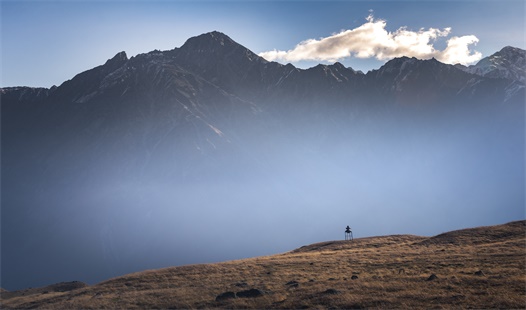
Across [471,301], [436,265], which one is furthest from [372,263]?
[471,301]

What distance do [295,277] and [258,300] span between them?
1113 centimetres

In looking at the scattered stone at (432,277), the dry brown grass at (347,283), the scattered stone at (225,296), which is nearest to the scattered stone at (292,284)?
the dry brown grass at (347,283)

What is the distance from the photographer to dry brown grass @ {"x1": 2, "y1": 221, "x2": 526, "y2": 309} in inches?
1608

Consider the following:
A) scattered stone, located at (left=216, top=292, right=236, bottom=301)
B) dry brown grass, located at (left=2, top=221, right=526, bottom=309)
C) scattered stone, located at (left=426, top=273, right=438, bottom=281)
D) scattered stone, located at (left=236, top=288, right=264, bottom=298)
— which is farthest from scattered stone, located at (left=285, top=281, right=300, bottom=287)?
scattered stone, located at (left=426, top=273, right=438, bottom=281)

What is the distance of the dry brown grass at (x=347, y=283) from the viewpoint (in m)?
40.8

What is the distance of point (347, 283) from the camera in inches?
1880

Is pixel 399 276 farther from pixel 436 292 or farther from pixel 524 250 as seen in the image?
pixel 524 250

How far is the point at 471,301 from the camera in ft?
127

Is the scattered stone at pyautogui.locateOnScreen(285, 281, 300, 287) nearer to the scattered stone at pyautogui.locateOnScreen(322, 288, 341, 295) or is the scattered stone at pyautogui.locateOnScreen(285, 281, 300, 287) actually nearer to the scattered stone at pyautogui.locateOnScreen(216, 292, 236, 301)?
the scattered stone at pyautogui.locateOnScreen(322, 288, 341, 295)

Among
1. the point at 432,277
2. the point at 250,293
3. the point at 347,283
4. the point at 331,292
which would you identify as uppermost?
the point at 432,277

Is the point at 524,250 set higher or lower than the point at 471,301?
higher

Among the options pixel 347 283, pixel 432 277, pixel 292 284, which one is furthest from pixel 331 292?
pixel 432 277

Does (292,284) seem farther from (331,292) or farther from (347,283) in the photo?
(331,292)

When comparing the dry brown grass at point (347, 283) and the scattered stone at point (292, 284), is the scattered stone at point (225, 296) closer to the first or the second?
the dry brown grass at point (347, 283)
